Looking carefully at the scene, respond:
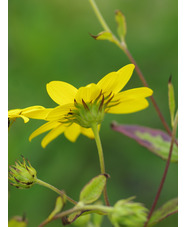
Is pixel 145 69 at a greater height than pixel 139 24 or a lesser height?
lesser

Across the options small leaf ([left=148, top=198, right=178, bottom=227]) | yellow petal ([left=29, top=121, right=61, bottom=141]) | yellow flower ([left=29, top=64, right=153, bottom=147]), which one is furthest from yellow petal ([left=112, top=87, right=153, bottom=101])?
small leaf ([left=148, top=198, right=178, bottom=227])

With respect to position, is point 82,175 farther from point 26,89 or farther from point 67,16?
point 67,16

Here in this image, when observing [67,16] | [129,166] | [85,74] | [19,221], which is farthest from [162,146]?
[67,16]

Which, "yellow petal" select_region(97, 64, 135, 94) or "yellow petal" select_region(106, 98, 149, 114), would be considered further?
"yellow petal" select_region(106, 98, 149, 114)

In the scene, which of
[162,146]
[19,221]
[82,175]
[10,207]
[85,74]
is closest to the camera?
[19,221]

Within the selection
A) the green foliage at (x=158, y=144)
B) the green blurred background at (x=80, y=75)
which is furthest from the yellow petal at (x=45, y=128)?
the green blurred background at (x=80, y=75)

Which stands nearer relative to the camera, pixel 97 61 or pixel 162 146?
pixel 162 146

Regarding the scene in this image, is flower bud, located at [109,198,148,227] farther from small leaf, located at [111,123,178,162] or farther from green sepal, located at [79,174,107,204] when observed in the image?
small leaf, located at [111,123,178,162]
